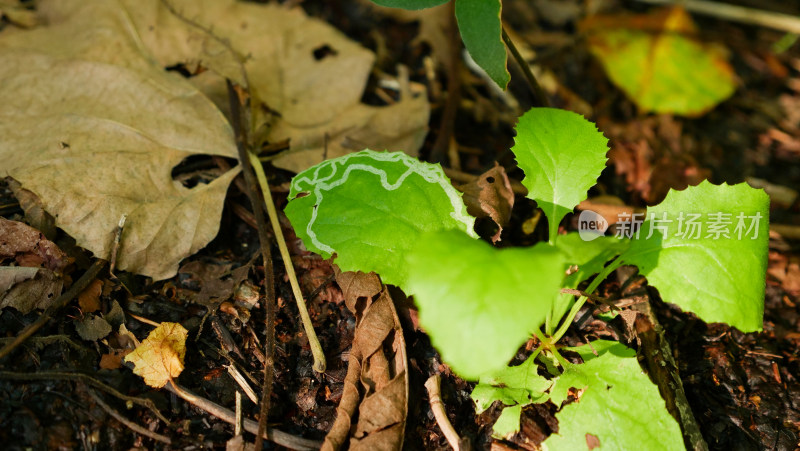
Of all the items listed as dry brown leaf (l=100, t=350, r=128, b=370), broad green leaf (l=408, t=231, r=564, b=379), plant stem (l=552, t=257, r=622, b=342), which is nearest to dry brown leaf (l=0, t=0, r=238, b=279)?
dry brown leaf (l=100, t=350, r=128, b=370)

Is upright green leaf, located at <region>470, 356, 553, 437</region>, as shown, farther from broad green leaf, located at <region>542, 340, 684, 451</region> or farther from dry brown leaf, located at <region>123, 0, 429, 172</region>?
dry brown leaf, located at <region>123, 0, 429, 172</region>

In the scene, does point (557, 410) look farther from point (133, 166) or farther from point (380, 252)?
point (133, 166)

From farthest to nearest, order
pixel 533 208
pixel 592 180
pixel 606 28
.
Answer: pixel 606 28 → pixel 533 208 → pixel 592 180

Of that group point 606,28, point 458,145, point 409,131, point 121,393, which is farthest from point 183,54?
point 606,28

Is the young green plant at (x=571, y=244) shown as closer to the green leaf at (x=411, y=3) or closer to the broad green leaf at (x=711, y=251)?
the broad green leaf at (x=711, y=251)

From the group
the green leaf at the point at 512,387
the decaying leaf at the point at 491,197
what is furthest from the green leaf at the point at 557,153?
the green leaf at the point at 512,387

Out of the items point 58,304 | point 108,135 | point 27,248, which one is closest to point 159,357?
point 58,304
